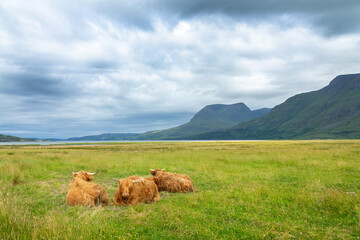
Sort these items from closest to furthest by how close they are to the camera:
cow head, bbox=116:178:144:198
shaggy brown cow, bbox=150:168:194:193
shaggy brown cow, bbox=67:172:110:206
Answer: shaggy brown cow, bbox=67:172:110:206, cow head, bbox=116:178:144:198, shaggy brown cow, bbox=150:168:194:193

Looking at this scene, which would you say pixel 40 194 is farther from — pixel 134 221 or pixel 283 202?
pixel 283 202

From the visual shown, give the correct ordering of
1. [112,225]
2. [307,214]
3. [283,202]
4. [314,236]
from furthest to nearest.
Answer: [283,202]
[307,214]
[112,225]
[314,236]

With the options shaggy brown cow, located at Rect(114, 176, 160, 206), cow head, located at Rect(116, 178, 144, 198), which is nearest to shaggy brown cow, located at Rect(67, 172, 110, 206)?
shaggy brown cow, located at Rect(114, 176, 160, 206)

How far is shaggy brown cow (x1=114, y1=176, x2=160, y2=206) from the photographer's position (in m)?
8.35

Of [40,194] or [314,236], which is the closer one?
[314,236]

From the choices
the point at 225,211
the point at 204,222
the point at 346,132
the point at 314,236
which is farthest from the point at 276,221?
the point at 346,132

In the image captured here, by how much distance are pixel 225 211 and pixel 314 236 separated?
2.59 meters

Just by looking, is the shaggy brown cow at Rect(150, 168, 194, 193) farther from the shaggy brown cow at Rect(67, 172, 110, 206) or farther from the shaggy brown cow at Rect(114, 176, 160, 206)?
the shaggy brown cow at Rect(67, 172, 110, 206)

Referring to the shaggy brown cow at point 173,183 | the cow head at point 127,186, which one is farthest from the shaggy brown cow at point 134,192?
the shaggy brown cow at point 173,183

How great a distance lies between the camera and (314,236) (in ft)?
16.8

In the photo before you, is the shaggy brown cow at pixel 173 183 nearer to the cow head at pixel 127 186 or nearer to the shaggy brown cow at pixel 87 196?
the cow head at pixel 127 186

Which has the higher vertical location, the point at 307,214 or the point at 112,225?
the point at 112,225

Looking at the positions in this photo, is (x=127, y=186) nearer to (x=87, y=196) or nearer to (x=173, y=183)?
Result: (x=87, y=196)

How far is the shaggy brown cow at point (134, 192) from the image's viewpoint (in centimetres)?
835
